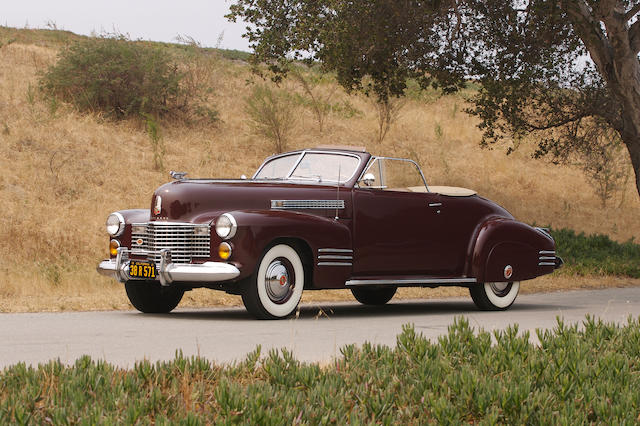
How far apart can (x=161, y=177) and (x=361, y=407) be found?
2138cm

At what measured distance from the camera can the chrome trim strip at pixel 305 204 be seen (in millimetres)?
9820

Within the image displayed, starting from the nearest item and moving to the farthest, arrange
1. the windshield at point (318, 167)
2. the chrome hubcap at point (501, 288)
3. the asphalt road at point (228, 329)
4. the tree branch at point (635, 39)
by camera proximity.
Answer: the asphalt road at point (228, 329) → the windshield at point (318, 167) → the chrome hubcap at point (501, 288) → the tree branch at point (635, 39)

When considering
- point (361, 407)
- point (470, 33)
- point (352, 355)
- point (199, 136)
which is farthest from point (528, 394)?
point (199, 136)

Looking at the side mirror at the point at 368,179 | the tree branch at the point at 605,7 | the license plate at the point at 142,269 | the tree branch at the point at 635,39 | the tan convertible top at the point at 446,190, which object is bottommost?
the license plate at the point at 142,269

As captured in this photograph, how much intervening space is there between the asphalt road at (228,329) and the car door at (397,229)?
0.62 metres

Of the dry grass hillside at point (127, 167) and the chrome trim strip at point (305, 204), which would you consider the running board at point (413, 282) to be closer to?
the chrome trim strip at point (305, 204)

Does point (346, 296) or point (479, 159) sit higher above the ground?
point (479, 159)

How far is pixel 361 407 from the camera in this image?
4.34 metres

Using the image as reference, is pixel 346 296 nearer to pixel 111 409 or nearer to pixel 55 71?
pixel 111 409

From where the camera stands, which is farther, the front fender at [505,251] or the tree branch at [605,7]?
the tree branch at [605,7]

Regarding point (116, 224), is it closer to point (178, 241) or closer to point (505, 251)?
point (178, 241)

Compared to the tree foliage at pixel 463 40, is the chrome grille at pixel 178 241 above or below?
below

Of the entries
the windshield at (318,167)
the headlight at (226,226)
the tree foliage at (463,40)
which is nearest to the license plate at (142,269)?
the headlight at (226,226)

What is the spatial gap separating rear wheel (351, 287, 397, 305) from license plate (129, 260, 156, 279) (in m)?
3.89
